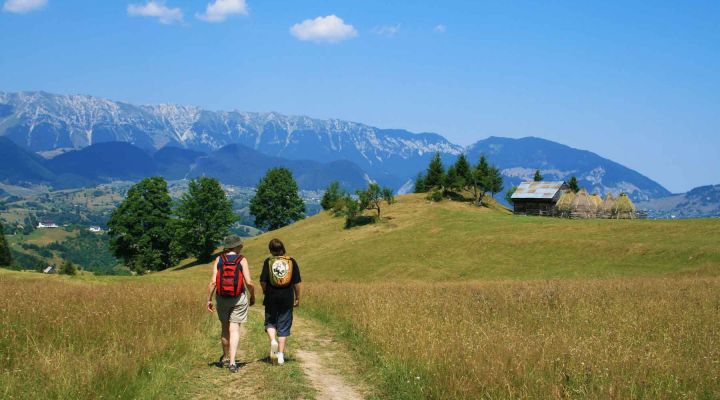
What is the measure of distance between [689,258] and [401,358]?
119 ft

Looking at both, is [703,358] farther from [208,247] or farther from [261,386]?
[208,247]

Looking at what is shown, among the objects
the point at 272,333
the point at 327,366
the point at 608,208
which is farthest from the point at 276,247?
the point at 608,208

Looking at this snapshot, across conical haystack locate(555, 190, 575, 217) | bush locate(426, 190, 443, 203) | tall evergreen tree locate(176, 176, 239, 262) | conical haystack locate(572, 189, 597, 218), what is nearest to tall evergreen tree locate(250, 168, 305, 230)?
tall evergreen tree locate(176, 176, 239, 262)

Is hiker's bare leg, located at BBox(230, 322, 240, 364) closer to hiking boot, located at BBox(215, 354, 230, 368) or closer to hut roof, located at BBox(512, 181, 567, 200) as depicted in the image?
hiking boot, located at BBox(215, 354, 230, 368)

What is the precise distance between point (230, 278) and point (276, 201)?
102044mm

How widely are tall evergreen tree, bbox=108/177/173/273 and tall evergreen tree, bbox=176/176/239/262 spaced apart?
→ 8.41ft

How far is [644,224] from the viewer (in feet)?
180

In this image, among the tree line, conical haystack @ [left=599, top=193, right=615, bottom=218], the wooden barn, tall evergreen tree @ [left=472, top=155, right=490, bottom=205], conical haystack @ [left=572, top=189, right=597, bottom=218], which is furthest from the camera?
the wooden barn

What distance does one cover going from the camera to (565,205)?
87.3 meters

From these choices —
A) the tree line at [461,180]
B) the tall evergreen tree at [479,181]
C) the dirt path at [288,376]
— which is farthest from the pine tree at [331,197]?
the dirt path at [288,376]

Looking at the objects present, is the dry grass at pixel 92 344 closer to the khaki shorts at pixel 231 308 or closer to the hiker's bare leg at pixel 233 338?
the hiker's bare leg at pixel 233 338

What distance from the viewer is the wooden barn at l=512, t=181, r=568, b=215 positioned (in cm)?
9319

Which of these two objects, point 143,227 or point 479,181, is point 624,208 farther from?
point 143,227

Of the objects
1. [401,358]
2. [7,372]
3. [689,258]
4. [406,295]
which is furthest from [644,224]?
[7,372]
